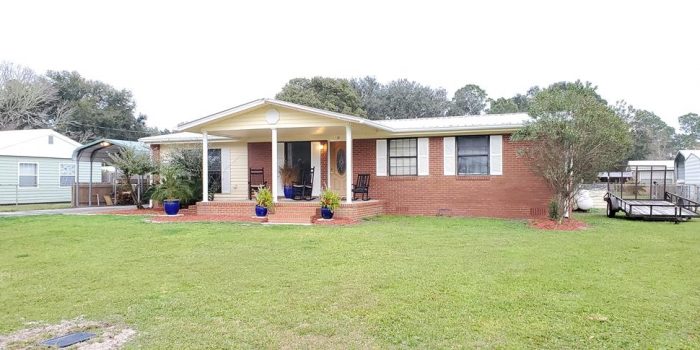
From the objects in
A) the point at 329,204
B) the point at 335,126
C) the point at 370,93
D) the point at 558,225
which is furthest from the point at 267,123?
the point at 370,93

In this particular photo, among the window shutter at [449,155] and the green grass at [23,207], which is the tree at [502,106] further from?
the green grass at [23,207]

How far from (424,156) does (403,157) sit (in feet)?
2.20

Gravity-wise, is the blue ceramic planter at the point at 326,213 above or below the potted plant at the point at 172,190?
below

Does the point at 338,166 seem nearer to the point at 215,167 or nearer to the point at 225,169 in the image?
the point at 225,169

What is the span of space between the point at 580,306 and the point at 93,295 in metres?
4.87

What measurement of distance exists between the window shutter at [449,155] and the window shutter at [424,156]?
480mm

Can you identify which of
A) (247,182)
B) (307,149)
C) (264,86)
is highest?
(264,86)

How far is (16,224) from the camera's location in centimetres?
1212

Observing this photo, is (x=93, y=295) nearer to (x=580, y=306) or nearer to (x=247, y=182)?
(x=580, y=306)

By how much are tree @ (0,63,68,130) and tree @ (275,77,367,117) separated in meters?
17.4

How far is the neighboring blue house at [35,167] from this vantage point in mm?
20812

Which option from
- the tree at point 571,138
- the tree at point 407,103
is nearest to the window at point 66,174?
the tree at point 571,138

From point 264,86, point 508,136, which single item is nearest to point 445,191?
point 508,136

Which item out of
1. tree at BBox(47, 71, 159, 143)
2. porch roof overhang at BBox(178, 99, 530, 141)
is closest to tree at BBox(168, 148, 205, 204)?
porch roof overhang at BBox(178, 99, 530, 141)
